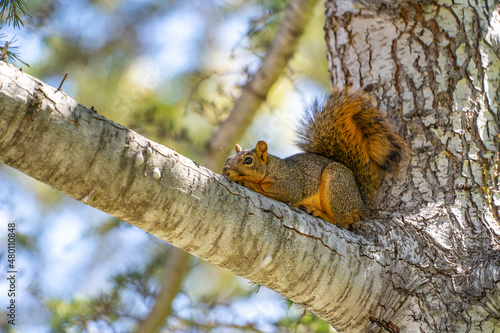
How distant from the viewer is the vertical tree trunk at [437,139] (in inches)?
59.6

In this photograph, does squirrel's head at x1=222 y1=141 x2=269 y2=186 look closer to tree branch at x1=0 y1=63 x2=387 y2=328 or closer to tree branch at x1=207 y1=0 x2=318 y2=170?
tree branch at x1=207 y1=0 x2=318 y2=170

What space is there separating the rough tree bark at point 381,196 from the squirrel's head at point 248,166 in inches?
20.8

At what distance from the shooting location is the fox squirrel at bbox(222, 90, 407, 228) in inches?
78.3

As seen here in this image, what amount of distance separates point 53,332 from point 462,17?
2.29 meters

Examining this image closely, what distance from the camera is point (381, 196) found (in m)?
1.98

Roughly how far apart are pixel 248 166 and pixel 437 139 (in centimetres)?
78

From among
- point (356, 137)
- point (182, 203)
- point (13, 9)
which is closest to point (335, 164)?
point (356, 137)

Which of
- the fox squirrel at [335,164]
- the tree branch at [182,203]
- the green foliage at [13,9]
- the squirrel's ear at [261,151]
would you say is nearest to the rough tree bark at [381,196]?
the tree branch at [182,203]

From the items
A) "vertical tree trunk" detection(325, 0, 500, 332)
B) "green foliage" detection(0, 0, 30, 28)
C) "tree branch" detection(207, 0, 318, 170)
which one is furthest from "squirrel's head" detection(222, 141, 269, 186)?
"green foliage" detection(0, 0, 30, 28)

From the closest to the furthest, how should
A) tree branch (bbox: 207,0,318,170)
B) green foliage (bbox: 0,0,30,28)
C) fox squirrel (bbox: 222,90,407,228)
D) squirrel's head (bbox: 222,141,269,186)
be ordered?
green foliage (bbox: 0,0,30,28), fox squirrel (bbox: 222,90,407,228), squirrel's head (bbox: 222,141,269,186), tree branch (bbox: 207,0,318,170)

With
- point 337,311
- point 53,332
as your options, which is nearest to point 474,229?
point 337,311

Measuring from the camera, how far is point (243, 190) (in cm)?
145

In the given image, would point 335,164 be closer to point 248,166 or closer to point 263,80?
point 248,166

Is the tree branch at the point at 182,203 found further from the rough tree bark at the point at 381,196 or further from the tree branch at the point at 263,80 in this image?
the tree branch at the point at 263,80
